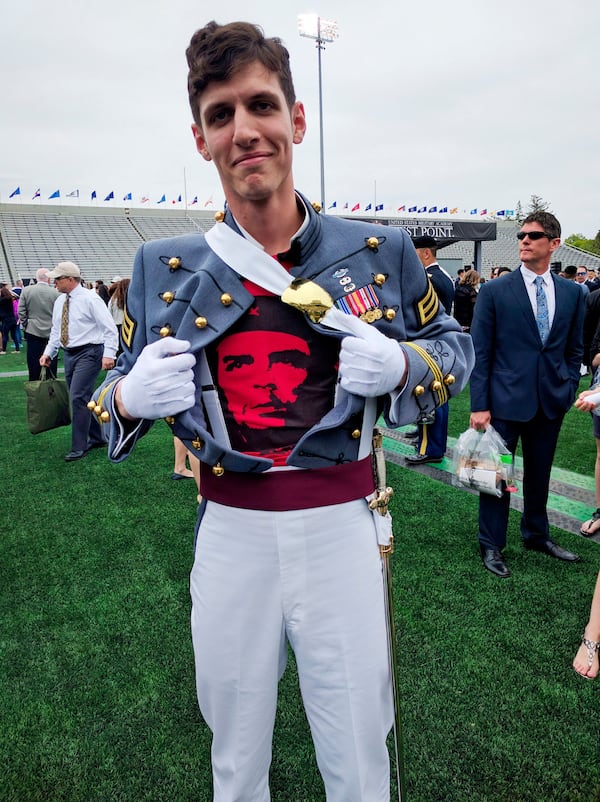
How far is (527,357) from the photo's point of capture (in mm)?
3531

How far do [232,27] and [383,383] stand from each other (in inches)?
34.0

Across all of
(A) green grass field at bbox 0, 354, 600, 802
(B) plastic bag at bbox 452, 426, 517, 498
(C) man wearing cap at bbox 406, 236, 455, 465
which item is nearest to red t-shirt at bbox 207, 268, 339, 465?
(A) green grass field at bbox 0, 354, 600, 802

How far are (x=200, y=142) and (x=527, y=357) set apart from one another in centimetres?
268

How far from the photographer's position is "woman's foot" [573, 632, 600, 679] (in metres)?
2.64

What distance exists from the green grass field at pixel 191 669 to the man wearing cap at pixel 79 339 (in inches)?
69.9

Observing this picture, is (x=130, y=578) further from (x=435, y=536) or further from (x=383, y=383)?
(x=383, y=383)

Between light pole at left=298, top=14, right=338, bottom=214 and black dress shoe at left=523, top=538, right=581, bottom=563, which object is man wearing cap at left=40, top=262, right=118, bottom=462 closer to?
black dress shoe at left=523, top=538, right=581, bottom=563

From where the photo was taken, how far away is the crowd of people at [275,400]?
1299 mm

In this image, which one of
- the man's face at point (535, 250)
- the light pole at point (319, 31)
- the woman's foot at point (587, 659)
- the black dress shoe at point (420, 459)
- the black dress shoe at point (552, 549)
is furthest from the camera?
the light pole at point (319, 31)

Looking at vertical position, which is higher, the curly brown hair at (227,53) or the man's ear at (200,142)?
the curly brown hair at (227,53)

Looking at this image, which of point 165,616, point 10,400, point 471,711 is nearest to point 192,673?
point 165,616

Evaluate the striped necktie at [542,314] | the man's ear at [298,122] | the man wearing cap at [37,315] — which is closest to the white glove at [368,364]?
the man's ear at [298,122]

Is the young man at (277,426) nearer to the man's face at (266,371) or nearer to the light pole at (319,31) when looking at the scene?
the man's face at (266,371)

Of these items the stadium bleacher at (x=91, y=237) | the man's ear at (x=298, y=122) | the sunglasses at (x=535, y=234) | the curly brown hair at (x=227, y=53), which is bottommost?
the sunglasses at (x=535, y=234)
